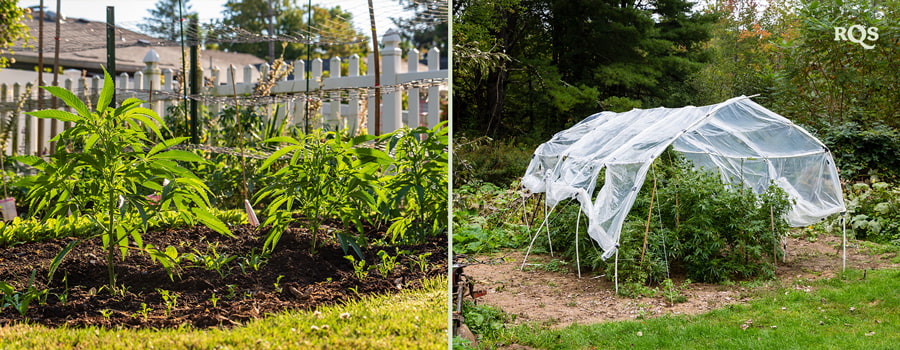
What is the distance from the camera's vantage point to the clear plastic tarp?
3926mm

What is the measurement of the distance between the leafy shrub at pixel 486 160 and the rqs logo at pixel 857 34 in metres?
2.45

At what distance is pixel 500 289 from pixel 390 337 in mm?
2303

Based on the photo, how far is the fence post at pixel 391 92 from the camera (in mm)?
2580

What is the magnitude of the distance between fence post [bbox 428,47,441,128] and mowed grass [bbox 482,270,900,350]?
0.99 m

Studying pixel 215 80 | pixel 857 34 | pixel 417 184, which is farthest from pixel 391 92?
pixel 857 34

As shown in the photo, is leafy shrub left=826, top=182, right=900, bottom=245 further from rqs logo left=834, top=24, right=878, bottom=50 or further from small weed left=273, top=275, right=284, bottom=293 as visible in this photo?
small weed left=273, top=275, right=284, bottom=293

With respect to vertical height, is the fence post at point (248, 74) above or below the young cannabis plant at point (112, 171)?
above

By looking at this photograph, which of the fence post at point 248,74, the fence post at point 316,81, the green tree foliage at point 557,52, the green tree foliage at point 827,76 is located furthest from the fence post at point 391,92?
the green tree foliage at point 827,76

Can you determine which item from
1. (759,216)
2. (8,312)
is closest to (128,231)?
(8,312)

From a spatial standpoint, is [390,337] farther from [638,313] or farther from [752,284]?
[752,284]

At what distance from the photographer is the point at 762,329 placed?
293cm

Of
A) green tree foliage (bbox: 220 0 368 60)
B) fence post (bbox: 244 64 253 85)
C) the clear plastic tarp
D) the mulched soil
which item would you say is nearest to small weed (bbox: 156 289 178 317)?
the mulched soil

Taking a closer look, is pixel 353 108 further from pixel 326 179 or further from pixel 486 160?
pixel 326 179

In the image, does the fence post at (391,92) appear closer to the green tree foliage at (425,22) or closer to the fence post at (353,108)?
the green tree foliage at (425,22)
